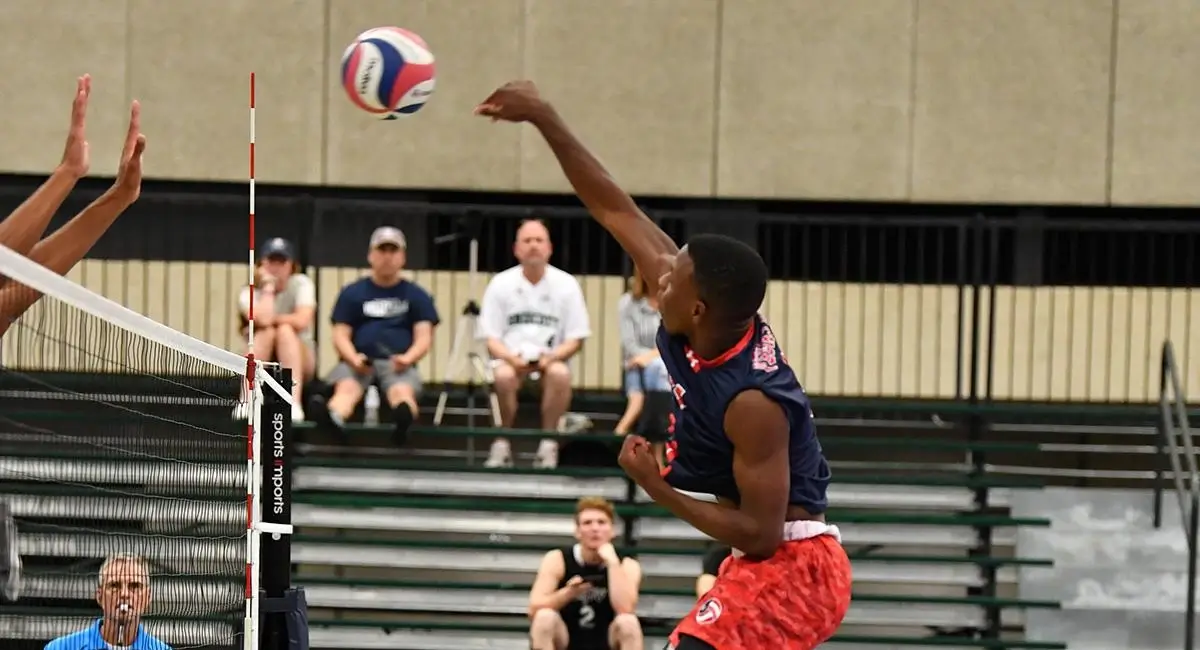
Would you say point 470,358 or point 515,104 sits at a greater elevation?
point 515,104

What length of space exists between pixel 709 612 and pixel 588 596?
462cm

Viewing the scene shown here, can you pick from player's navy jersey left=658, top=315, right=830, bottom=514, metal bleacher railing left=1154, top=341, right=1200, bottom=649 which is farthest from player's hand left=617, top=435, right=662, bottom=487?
metal bleacher railing left=1154, top=341, right=1200, bottom=649

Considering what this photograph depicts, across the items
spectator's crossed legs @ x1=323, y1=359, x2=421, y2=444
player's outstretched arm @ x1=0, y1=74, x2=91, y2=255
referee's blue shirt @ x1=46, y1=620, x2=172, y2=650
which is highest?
player's outstretched arm @ x1=0, y1=74, x2=91, y2=255

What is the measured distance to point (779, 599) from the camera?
14.5ft

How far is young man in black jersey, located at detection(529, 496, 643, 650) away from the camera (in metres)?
8.84

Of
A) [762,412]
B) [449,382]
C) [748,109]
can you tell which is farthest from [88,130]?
[762,412]

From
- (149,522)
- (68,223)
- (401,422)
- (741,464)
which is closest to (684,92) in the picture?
(401,422)

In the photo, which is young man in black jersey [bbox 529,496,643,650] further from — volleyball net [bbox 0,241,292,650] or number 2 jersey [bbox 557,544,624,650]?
volleyball net [bbox 0,241,292,650]

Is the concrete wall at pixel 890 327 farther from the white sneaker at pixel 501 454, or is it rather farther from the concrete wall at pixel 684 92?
the white sneaker at pixel 501 454

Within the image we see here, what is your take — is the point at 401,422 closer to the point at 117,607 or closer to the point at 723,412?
the point at 117,607

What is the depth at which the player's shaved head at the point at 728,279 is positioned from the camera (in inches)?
168

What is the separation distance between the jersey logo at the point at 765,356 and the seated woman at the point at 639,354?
19.1 ft

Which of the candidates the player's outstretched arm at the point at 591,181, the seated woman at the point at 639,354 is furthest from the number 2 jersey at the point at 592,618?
the player's outstretched arm at the point at 591,181

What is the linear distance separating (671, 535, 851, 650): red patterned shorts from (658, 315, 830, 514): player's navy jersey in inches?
5.8
